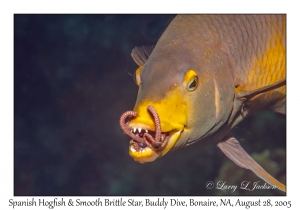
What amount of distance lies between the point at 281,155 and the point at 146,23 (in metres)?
3.60

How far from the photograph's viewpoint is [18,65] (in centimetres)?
609

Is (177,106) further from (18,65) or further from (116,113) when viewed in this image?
(18,65)

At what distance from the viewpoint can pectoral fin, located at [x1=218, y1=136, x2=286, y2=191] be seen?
3.09m

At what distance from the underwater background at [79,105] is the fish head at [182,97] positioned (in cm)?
274

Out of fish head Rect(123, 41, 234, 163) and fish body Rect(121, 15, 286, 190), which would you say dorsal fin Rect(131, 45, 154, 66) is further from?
fish head Rect(123, 41, 234, 163)

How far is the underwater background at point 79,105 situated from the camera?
573 centimetres

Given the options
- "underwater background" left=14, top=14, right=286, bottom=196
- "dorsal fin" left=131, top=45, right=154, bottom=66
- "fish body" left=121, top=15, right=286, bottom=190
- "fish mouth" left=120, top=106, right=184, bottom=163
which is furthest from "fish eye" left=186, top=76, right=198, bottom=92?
"underwater background" left=14, top=14, right=286, bottom=196

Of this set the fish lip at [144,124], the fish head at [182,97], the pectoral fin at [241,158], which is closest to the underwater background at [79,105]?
the pectoral fin at [241,158]

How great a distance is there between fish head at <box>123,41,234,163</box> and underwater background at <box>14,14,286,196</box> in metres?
2.74

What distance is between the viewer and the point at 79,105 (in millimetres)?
6031

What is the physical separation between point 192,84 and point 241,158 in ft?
4.08

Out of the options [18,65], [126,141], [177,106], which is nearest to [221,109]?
[177,106]

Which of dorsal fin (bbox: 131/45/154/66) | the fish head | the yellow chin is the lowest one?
the yellow chin

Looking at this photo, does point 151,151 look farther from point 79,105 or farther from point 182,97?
point 79,105
